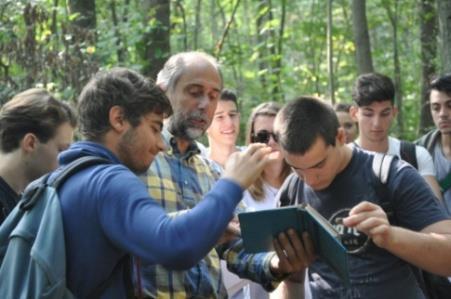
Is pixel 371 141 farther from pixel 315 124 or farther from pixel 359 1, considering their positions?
pixel 359 1

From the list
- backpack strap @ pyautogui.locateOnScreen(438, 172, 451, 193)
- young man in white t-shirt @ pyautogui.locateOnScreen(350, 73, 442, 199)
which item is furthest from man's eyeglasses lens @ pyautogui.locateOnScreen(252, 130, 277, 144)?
backpack strap @ pyautogui.locateOnScreen(438, 172, 451, 193)

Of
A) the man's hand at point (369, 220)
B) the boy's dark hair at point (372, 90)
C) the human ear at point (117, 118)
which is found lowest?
the man's hand at point (369, 220)

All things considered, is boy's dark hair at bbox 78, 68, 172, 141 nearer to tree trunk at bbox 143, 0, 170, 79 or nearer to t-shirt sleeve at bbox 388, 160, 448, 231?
t-shirt sleeve at bbox 388, 160, 448, 231

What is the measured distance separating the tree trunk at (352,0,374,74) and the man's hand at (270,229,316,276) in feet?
23.5

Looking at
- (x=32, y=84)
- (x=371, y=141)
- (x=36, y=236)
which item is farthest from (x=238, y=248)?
(x=32, y=84)

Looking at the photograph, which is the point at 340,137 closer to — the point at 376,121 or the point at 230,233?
the point at 230,233

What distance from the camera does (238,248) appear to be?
355 cm

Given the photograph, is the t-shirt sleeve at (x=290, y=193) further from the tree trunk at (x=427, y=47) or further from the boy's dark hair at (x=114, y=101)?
the tree trunk at (x=427, y=47)

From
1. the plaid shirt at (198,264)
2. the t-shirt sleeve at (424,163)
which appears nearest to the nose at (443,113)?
the t-shirt sleeve at (424,163)

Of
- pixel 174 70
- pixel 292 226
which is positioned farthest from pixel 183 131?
pixel 292 226

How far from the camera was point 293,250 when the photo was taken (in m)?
3.20

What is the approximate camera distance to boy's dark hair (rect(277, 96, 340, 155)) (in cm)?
376

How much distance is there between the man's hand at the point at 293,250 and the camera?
10.4 feet

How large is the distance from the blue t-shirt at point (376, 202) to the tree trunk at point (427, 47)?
811 centimetres
